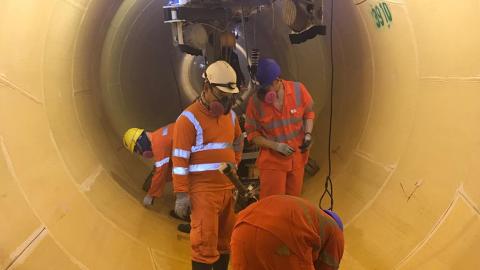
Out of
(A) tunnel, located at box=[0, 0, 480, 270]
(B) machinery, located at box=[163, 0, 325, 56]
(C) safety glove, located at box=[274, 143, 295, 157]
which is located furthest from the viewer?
(C) safety glove, located at box=[274, 143, 295, 157]

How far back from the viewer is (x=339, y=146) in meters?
4.02

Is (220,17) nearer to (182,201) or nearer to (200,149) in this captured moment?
(200,149)

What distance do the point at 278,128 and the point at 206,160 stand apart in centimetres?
78

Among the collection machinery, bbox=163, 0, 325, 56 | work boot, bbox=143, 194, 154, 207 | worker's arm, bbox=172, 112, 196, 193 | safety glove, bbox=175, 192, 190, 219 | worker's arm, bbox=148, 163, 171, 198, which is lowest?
work boot, bbox=143, 194, 154, 207

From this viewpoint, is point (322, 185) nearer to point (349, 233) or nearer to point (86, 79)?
point (349, 233)

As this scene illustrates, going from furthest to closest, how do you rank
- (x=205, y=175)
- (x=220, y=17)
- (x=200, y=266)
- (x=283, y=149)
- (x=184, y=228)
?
1. (x=184, y=228)
2. (x=283, y=149)
3. (x=220, y=17)
4. (x=205, y=175)
5. (x=200, y=266)

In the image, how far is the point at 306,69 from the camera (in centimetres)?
502

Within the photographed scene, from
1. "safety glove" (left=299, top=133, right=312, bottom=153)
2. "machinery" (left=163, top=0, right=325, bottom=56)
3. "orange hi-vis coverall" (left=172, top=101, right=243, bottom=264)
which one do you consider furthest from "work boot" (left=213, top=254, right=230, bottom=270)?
"machinery" (left=163, top=0, right=325, bottom=56)

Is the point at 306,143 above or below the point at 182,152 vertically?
below

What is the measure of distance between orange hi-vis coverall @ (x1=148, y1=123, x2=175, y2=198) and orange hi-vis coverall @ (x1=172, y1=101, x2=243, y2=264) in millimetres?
597

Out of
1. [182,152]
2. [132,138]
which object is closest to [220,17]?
[182,152]

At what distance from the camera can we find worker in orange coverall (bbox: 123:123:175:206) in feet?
12.6

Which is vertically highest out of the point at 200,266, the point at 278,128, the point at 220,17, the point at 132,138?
the point at 220,17

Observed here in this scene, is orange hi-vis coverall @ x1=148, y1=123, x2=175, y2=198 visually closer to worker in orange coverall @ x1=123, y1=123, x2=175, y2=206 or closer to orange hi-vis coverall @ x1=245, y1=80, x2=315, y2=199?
worker in orange coverall @ x1=123, y1=123, x2=175, y2=206
